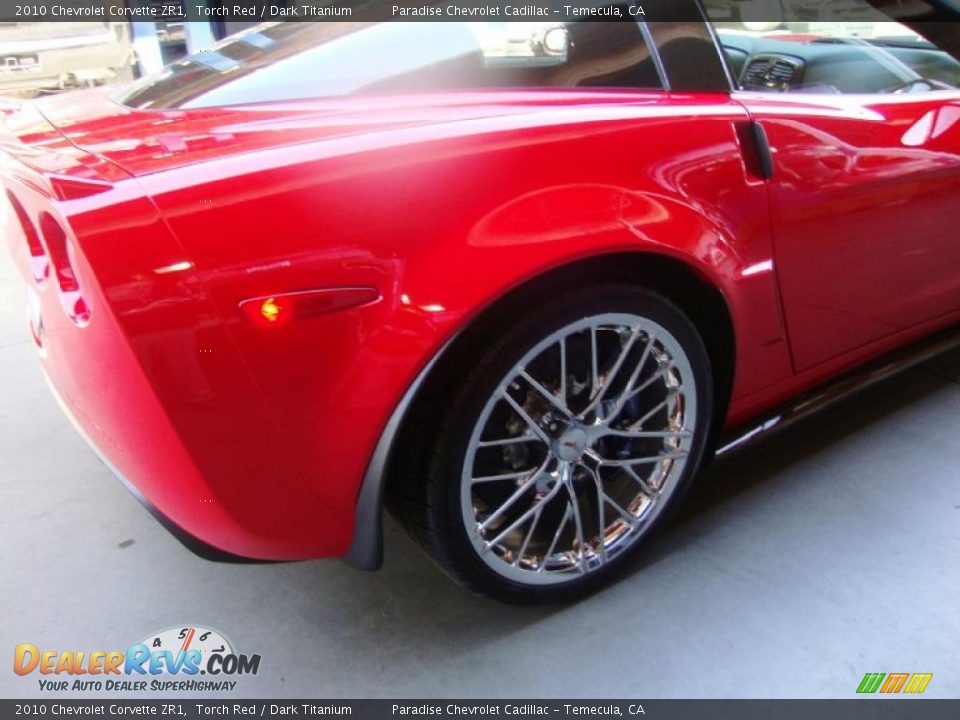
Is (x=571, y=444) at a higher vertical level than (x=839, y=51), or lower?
lower

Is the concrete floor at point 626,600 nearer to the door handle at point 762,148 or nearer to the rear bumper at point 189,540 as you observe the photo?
the rear bumper at point 189,540

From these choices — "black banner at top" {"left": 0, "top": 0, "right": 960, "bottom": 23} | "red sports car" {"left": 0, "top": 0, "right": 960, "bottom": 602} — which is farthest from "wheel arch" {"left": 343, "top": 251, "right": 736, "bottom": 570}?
"black banner at top" {"left": 0, "top": 0, "right": 960, "bottom": 23}

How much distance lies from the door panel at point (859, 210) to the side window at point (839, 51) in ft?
0.44

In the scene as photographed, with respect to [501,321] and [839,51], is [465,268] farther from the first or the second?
[839,51]

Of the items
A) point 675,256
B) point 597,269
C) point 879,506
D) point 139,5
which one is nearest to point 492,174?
point 597,269

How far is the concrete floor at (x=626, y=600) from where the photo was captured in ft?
5.04

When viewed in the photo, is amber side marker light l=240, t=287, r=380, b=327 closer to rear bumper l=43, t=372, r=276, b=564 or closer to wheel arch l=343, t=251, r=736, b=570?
wheel arch l=343, t=251, r=736, b=570

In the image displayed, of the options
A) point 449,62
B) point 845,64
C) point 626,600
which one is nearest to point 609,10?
point 449,62

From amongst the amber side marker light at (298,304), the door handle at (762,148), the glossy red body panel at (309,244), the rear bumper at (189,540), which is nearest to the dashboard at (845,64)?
the door handle at (762,148)

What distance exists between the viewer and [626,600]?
1709 mm

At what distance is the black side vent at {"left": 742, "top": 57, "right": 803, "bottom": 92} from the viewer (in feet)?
6.57

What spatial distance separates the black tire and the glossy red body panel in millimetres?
106

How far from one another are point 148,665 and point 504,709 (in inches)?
28.2

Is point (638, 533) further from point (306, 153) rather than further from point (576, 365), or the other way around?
point (306, 153)
